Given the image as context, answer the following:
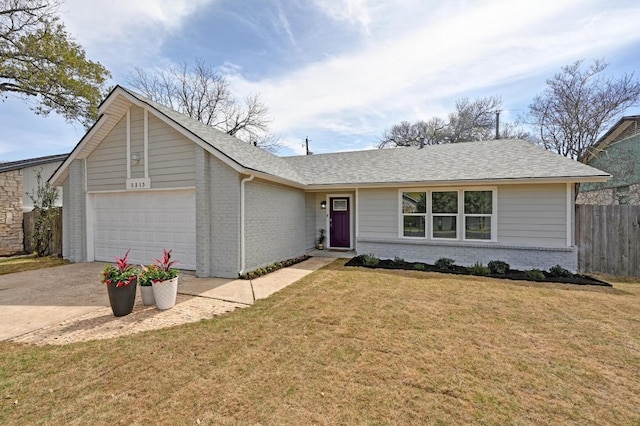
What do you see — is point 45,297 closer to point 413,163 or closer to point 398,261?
point 398,261

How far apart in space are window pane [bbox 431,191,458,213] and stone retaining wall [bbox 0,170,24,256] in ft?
56.3

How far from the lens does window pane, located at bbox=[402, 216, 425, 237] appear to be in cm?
949

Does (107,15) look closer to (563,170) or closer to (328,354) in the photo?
(328,354)

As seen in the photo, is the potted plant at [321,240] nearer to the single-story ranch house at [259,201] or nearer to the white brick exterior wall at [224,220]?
the single-story ranch house at [259,201]

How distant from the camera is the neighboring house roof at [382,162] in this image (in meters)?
7.64

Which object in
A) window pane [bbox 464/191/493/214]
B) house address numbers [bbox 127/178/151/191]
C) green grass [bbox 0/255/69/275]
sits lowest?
green grass [bbox 0/255/69/275]

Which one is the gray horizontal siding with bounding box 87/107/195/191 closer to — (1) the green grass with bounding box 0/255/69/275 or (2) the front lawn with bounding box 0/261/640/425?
(1) the green grass with bounding box 0/255/69/275

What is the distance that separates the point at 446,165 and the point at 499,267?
12.3 feet

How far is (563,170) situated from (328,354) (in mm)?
8491

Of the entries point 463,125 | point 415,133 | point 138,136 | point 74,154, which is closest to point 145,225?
point 138,136

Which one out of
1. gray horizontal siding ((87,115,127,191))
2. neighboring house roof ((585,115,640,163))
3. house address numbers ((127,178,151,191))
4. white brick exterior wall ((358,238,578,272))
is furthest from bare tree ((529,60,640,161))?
gray horizontal siding ((87,115,127,191))

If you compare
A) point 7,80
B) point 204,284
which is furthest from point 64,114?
point 204,284

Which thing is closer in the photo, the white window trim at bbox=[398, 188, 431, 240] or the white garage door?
the white garage door

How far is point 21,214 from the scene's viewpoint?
12.4 meters
